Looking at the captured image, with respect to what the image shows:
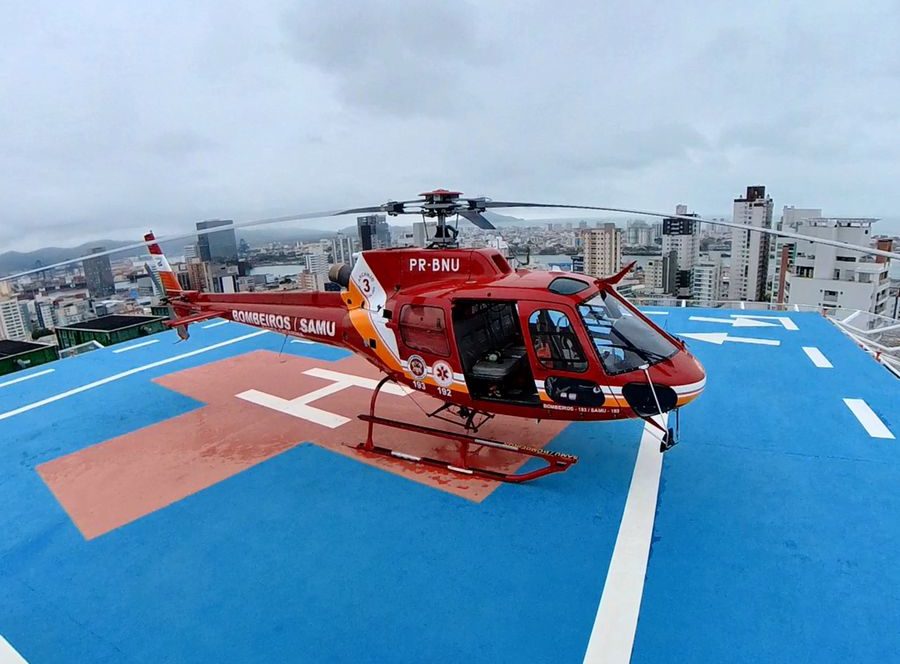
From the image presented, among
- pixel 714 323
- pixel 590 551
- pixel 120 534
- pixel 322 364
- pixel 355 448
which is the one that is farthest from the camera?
pixel 714 323

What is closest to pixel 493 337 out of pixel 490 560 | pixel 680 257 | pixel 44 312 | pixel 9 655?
pixel 490 560

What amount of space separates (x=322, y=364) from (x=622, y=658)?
30.9 ft

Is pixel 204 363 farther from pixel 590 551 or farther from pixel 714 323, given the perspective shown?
pixel 714 323

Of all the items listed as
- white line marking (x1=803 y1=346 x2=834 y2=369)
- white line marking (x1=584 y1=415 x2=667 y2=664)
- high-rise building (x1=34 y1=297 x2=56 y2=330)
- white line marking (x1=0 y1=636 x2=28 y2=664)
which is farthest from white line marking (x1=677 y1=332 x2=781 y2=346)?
high-rise building (x1=34 y1=297 x2=56 y2=330)

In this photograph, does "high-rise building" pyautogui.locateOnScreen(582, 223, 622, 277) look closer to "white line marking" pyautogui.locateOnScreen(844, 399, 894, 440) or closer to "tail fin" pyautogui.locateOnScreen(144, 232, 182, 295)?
"white line marking" pyautogui.locateOnScreen(844, 399, 894, 440)

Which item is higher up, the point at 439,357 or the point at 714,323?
the point at 439,357

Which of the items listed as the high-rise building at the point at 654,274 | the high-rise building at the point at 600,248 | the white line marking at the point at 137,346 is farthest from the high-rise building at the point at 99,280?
the high-rise building at the point at 654,274

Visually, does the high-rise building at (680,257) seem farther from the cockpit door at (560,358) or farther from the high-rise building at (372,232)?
the cockpit door at (560,358)

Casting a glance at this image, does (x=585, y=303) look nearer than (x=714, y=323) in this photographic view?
Yes

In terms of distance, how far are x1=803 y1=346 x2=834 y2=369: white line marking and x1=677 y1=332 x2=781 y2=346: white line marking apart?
0.67m

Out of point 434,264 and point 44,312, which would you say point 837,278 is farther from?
point 44,312

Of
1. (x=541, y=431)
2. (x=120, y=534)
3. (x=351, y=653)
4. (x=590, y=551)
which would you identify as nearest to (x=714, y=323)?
(x=541, y=431)

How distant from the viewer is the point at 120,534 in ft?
19.2

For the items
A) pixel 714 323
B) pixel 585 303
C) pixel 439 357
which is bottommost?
pixel 714 323
